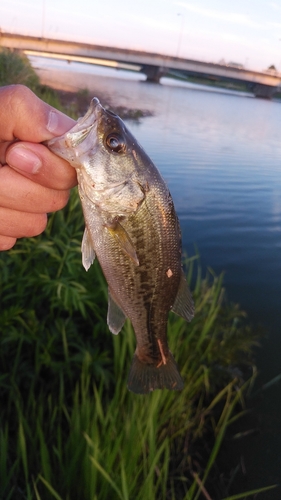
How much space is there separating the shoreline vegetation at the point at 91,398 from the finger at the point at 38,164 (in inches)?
60.4

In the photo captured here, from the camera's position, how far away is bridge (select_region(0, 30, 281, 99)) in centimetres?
3837

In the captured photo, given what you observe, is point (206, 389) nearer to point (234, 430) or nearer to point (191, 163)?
point (234, 430)

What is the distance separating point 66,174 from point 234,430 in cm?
327

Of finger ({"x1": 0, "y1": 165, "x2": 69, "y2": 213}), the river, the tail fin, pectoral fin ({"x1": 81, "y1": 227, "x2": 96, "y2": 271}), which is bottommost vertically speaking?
the river

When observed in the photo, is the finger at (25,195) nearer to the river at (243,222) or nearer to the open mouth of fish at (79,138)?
the open mouth of fish at (79,138)

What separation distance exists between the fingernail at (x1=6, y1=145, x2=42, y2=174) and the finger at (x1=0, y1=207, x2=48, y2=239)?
0.33 meters

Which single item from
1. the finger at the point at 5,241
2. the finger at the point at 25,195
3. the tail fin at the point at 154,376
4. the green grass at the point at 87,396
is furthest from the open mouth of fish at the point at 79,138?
the green grass at the point at 87,396

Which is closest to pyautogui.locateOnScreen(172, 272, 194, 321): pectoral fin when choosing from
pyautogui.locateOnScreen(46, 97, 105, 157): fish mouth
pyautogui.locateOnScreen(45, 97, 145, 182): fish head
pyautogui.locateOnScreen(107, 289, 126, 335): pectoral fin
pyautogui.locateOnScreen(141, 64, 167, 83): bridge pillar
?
pyautogui.locateOnScreen(107, 289, 126, 335): pectoral fin

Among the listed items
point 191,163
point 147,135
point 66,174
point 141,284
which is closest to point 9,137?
point 66,174

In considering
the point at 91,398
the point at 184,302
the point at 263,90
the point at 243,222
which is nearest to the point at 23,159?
the point at 184,302

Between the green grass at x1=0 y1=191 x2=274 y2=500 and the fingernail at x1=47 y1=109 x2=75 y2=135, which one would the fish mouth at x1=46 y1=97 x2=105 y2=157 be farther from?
the green grass at x1=0 y1=191 x2=274 y2=500

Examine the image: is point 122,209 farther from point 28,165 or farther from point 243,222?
point 243,222

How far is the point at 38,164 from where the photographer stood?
1.74 metres

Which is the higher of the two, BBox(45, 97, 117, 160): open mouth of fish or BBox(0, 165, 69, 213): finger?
BBox(45, 97, 117, 160): open mouth of fish
